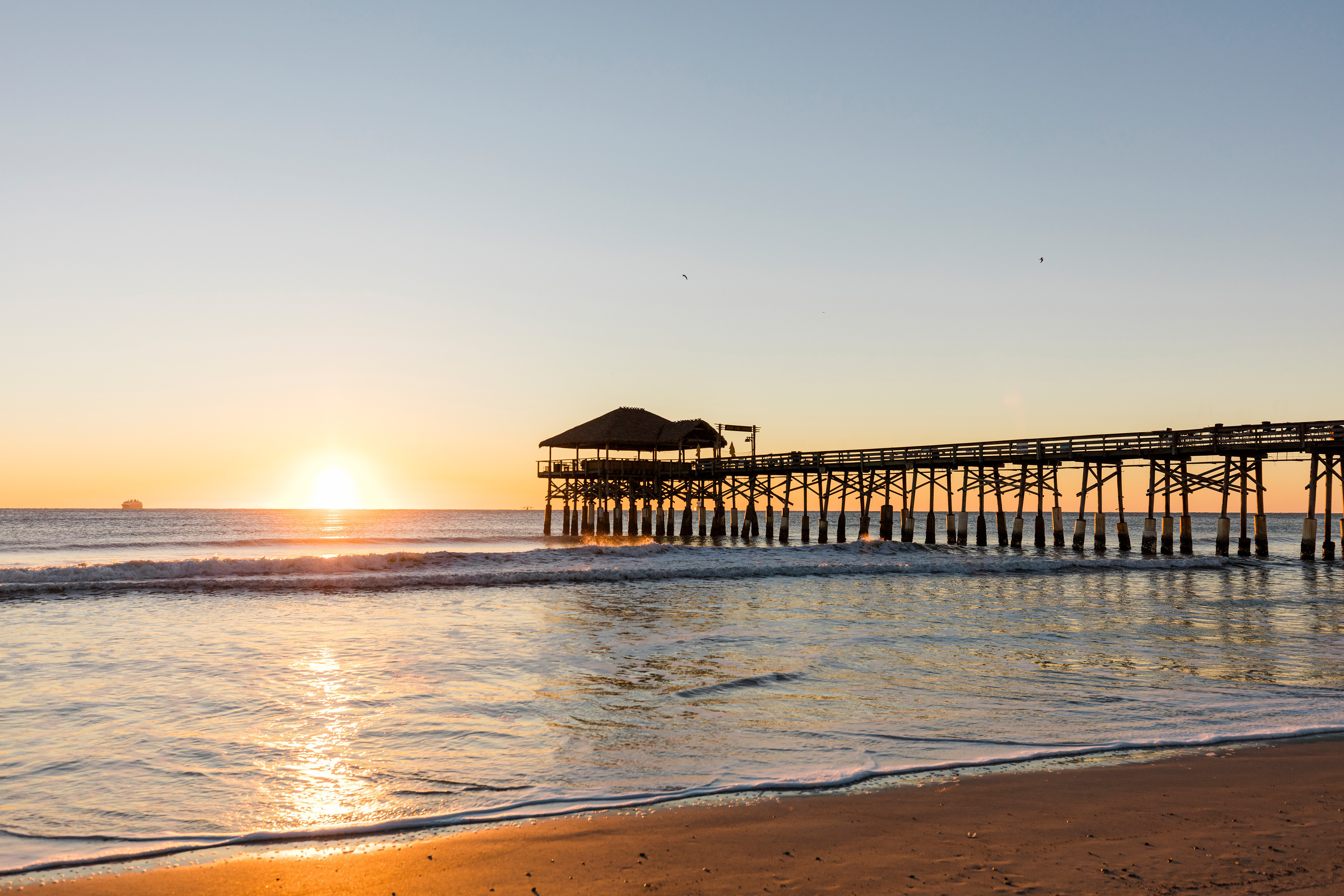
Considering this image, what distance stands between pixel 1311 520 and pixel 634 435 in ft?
106

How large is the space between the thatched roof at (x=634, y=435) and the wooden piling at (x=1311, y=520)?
29.9m

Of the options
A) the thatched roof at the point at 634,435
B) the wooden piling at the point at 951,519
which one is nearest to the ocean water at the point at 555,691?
→ the wooden piling at the point at 951,519

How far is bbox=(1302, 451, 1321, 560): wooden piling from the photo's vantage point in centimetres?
2775

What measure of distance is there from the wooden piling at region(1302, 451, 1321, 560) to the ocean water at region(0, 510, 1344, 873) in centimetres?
975

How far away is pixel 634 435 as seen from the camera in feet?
165

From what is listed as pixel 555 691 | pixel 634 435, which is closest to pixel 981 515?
pixel 634 435

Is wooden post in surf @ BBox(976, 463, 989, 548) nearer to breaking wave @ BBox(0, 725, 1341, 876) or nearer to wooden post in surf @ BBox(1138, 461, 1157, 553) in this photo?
wooden post in surf @ BBox(1138, 461, 1157, 553)

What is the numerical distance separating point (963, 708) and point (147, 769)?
634cm

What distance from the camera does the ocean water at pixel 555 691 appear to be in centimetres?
523

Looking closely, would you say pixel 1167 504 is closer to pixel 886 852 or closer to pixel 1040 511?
pixel 1040 511


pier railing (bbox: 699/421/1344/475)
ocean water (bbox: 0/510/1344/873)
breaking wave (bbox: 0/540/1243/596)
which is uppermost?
pier railing (bbox: 699/421/1344/475)

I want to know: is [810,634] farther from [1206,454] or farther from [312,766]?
[1206,454]

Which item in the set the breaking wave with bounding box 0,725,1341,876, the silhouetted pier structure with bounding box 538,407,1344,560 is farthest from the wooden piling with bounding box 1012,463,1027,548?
the breaking wave with bounding box 0,725,1341,876

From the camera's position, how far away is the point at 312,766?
5785 mm
